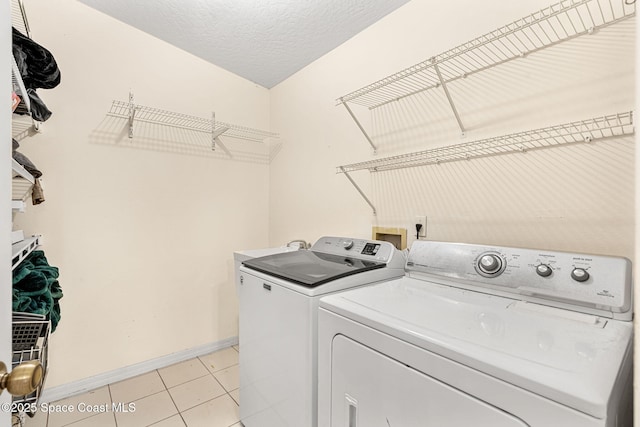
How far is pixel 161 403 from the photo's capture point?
1925 mm

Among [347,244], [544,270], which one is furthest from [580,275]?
[347,244]

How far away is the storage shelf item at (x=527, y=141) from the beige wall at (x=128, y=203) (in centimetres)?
163

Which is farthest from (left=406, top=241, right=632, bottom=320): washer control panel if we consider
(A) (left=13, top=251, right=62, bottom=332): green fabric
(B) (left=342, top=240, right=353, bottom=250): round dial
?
(A) (left=13, top=251, right=62, bottom=332): green fabric

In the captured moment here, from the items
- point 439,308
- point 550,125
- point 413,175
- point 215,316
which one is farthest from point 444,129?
point 215,316

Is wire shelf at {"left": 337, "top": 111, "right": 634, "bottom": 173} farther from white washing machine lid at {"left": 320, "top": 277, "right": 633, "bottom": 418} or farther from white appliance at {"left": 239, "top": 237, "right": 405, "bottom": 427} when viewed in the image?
white washing machine lid at {"left": 320, "top": 277, "right": 633, "bottom": 418}

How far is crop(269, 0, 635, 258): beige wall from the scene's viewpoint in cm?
113

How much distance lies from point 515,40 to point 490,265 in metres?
1.08

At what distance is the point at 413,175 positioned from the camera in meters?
1.77

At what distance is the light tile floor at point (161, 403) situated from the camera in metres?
1.76

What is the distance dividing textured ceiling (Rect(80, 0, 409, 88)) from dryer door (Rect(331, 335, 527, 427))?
2028 mm

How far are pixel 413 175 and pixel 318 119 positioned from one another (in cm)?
107

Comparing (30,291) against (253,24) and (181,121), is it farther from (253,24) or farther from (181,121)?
(253,24)

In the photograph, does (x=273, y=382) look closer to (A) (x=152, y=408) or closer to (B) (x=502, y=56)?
(A) (x=152, y=408)

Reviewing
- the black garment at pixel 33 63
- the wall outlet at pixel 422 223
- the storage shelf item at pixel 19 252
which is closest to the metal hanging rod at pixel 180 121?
the black garment at pixel 33 63
